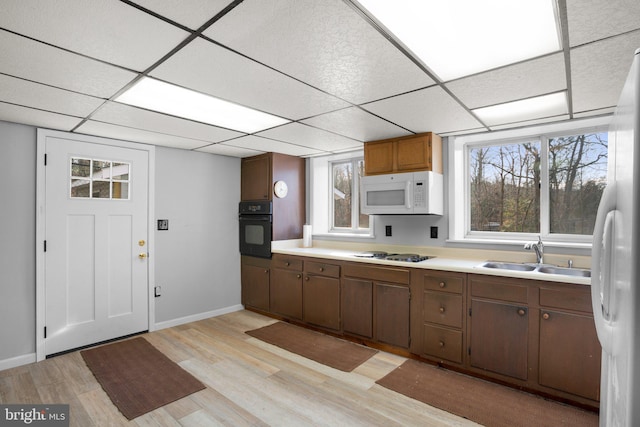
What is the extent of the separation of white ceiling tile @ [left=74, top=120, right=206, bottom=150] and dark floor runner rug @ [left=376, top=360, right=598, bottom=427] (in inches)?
121

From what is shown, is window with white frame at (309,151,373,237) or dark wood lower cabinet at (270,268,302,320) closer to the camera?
dark wood lower cabinet at (270,268,302,320)

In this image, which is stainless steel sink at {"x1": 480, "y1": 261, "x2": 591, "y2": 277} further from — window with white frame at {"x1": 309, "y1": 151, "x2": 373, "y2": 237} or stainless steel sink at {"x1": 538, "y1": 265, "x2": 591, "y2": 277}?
window with white frame at {"x1": 309, "y1": 151, "x2": 373, "y2": 237}

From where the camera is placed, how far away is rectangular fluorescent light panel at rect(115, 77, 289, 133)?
2.18 meters

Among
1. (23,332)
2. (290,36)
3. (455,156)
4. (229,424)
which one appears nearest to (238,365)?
(229,424)

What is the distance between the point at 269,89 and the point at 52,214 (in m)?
2.56

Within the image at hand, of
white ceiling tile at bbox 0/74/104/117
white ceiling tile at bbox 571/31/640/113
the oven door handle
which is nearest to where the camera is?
white ceiling tile at bbox 571/31/640/113

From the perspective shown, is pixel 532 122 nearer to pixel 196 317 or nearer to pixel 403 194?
pixel 403 194

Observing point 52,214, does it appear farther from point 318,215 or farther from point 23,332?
point 318,215

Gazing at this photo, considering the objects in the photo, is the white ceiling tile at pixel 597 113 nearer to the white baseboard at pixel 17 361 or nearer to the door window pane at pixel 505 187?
the door window pane at pixel 505 187

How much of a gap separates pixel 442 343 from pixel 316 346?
1.22 meters

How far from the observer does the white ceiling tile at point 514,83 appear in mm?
1791

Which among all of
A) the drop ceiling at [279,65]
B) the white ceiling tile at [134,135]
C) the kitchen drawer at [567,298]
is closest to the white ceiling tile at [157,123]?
the drop ceiling at [279,65]

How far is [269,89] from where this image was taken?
7.06 ft

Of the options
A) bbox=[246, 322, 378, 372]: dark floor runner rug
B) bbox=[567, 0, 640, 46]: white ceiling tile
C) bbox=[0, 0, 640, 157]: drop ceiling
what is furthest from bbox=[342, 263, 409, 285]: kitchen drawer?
bbox=[567, 0, 640, 46]: white ceiling tile
